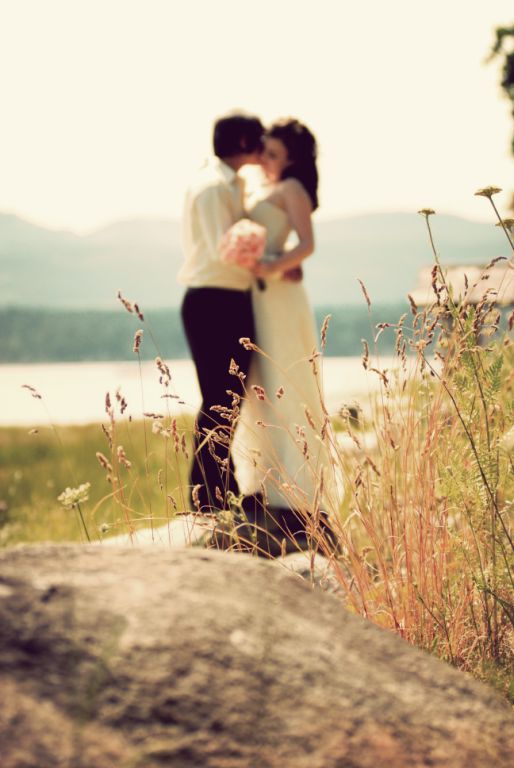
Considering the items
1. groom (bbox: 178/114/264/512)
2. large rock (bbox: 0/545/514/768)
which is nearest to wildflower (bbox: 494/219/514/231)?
large rock (bbox: 0/545/514/768)

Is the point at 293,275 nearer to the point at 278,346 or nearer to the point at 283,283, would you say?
the point at 283,283


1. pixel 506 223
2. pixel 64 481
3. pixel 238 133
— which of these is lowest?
pixel 64 481

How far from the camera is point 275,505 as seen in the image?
16.1 ft

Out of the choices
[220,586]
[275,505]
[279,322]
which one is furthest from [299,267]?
[220,586]

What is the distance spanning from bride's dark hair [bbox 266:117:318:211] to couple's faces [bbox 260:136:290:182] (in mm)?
17

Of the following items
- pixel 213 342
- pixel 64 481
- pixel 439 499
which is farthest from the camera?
pixel 64 481

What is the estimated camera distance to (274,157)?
16.1 feet

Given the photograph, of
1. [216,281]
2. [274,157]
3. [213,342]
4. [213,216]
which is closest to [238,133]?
[274,157]

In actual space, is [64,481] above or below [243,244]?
below

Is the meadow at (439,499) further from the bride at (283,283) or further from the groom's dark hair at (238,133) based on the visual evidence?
the groom's dark hair at (238,133)

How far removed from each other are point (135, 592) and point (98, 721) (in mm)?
211

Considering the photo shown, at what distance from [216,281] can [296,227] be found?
53 cm

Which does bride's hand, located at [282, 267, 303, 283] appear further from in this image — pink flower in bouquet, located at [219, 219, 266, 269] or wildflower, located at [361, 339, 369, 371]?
wildflower, located at [361, 339, 369, 371]

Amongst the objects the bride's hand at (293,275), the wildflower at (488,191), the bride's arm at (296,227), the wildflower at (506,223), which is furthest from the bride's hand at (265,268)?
the wildflower at (488,191)
